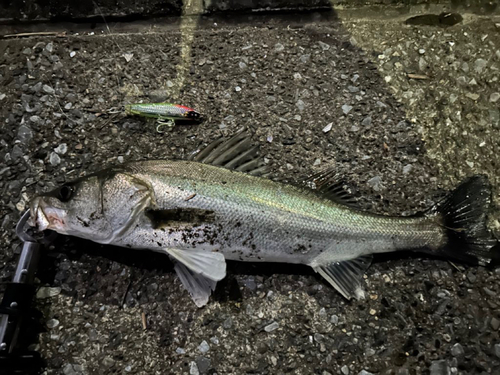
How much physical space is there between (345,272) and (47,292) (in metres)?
1.85

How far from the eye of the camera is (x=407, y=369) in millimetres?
2396

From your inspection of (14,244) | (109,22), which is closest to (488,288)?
(14,244)

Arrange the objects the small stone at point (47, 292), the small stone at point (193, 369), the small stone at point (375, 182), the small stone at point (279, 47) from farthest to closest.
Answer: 1. the small stone at point (279, 47)
2. the small stone at point (375, 182)
3. the small stone at point (47, 292)
4. the small stone at point (193, 369)

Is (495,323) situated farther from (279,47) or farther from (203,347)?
(279,47)

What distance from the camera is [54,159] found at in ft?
8.94

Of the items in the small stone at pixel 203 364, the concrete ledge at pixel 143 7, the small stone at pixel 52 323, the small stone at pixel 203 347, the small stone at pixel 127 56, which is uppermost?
the concrete ledge at pixel 143 7

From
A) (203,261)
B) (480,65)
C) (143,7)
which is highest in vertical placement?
(143,7)

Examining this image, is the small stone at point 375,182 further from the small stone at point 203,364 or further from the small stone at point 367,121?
the small stone at point 203,364

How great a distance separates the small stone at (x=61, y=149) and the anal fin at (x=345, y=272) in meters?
1.85

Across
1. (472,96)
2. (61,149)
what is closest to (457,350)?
(472,96)

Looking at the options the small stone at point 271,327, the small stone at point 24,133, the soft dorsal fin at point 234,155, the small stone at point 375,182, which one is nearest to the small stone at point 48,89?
the small stone at point 24,133

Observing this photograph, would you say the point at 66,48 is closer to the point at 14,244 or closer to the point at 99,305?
the point at 14,244

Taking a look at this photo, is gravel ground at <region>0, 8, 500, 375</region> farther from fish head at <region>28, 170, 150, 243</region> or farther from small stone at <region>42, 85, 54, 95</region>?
fish head at <region>28, 170, 150, 243</region>

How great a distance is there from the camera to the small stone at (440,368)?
2.39 meters
